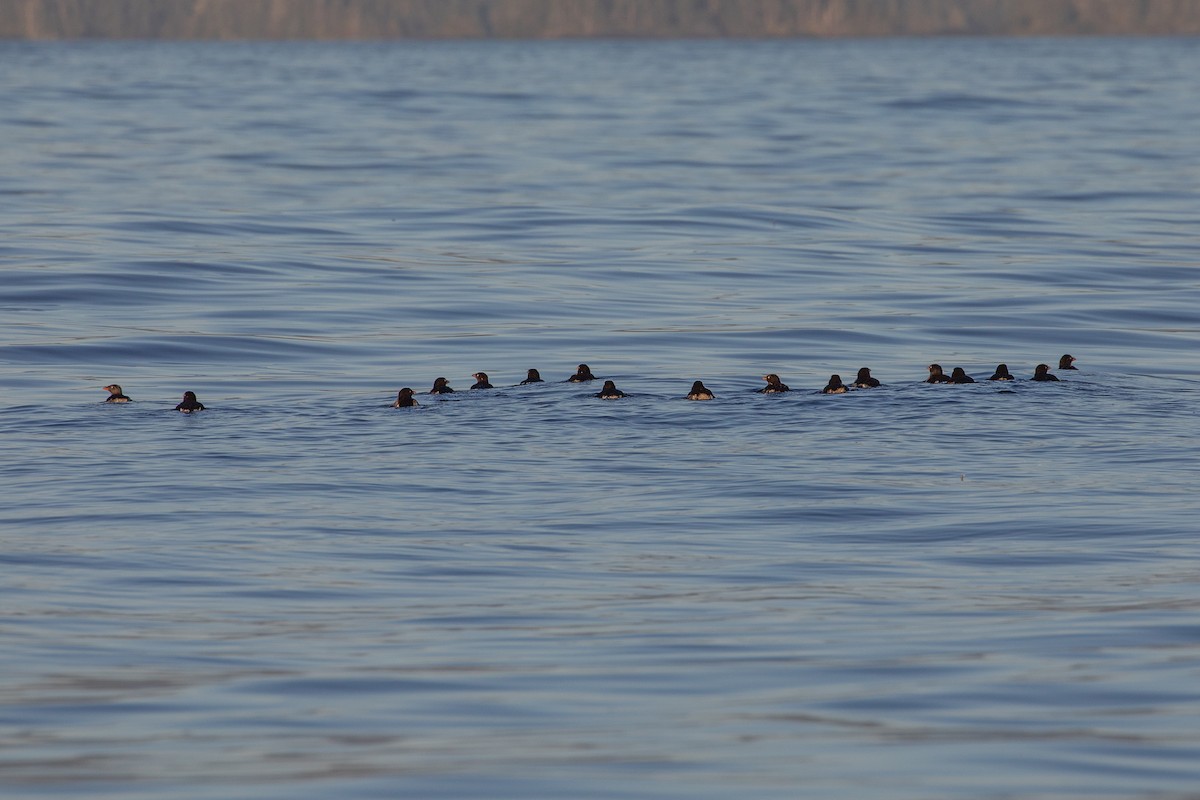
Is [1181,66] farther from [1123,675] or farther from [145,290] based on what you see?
[1123,675]

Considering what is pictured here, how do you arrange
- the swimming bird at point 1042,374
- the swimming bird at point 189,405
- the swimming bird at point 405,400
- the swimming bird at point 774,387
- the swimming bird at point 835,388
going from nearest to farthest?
the swimming bird at point 189,405 → the swimming bird at point 405,400 → the swimming bird at point 835,388 → the swimming bird at point 774,387 → the swimming bird at point 1042,374

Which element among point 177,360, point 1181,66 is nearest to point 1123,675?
point 177,360

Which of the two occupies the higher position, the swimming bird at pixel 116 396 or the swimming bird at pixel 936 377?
the swimming bird at pixel 936 377

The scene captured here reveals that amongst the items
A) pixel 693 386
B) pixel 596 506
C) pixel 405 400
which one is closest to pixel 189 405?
pixel 405 400

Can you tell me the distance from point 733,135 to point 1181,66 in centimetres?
8448

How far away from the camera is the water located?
32.9ft

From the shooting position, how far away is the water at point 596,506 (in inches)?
395

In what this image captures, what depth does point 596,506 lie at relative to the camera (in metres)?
15.8

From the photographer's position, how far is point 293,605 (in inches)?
504

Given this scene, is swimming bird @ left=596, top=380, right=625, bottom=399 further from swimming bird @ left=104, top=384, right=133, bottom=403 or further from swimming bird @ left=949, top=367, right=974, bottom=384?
swimming bird @ left=104, top=384, right=133, bottom=403

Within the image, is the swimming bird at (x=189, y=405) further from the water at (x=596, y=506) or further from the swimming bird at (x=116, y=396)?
the swimming bird at (x=116, y=396)

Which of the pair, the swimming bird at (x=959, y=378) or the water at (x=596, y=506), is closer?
the water at (x=596, y=506)

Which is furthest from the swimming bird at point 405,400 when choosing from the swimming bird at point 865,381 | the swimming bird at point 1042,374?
the swimming bird at point 1042,374

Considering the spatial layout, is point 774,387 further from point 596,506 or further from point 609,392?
point 596,506
